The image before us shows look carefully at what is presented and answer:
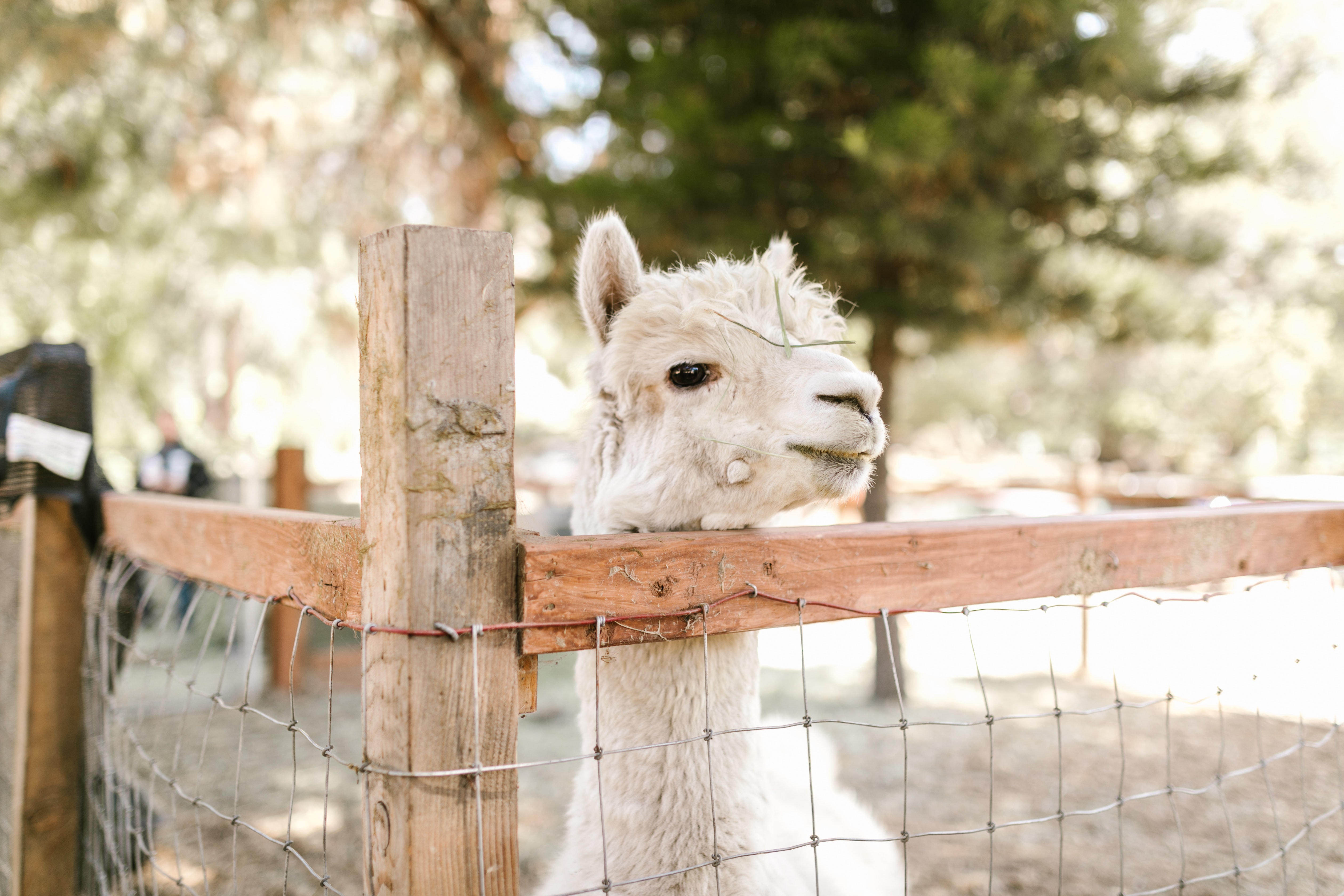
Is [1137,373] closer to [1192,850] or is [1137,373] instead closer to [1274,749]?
[1274,749]

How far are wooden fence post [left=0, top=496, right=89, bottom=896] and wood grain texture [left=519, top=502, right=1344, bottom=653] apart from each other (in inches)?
78.1

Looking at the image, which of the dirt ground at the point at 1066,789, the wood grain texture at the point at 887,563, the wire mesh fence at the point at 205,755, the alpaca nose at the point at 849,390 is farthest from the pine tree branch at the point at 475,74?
the wood grain texture at the point at 887,563

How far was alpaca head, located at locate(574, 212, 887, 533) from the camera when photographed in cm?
162

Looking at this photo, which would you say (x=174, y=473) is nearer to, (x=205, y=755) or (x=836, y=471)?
(x=205, y=755)

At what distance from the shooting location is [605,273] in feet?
6.04

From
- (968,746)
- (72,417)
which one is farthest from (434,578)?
(968,746)

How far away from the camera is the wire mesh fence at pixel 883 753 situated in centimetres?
178

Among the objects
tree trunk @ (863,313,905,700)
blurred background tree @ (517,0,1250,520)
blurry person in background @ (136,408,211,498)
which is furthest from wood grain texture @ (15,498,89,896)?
blurry person in background @ (136,408,211,498)

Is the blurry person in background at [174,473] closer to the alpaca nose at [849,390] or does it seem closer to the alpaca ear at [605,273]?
the alpaca ear at [605,273]

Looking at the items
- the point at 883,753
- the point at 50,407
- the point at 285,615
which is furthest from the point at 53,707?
the point at 883,753

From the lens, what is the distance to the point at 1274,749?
16.5 feet

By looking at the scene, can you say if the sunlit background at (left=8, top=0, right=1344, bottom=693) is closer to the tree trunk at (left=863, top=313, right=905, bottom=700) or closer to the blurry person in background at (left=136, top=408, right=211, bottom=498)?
the tree trunk at (left=863, top=313, right=905, bottom=700)

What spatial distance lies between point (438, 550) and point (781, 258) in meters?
1.36

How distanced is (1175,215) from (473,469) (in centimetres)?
641
